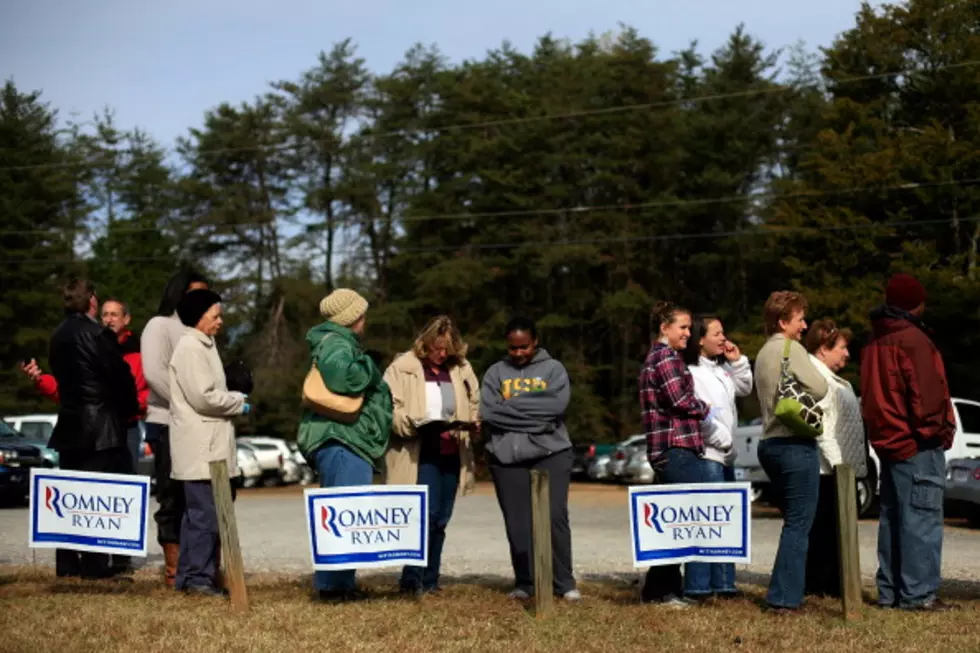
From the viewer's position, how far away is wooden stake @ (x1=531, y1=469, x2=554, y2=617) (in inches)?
358

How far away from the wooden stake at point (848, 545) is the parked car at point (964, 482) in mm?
10037

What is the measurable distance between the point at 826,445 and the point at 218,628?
415 centimetres

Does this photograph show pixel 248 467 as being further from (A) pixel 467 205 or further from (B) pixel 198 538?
(B) pixel 198 538

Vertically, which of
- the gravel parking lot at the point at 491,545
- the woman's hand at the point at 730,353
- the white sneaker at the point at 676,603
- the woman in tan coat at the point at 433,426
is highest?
the woman's hand at the point at 730,353

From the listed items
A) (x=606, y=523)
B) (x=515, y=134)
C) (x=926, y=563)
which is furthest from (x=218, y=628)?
(x=515, y=134)

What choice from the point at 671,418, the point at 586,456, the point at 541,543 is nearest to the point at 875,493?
the point at 671,418

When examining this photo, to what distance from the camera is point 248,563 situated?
45.1ft

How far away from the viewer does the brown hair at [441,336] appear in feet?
33.9

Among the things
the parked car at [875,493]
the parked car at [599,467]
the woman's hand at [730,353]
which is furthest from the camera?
the parked car at [599,467]

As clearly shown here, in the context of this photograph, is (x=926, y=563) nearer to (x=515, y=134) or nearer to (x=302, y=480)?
(x=302, y=480)

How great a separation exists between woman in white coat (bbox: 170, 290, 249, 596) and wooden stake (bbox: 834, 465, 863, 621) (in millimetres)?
3925

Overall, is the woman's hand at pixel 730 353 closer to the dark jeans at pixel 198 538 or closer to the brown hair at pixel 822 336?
the brown hair at pixel 822 336


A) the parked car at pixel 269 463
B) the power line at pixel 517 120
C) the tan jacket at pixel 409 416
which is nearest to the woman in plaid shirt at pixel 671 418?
the tan jacket at pixel 409 416

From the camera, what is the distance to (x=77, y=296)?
10766 millimetres
